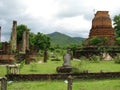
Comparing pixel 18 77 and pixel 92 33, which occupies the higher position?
pixel 92 33

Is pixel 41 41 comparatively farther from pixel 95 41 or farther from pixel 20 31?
pixel 95 41

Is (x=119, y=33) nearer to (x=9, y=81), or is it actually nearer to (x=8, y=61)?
(x=8, y=61)

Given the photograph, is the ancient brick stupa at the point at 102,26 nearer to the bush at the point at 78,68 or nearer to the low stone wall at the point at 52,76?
the bush at the point at 78,68

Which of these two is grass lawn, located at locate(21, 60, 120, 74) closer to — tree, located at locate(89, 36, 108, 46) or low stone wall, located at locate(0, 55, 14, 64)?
low stone wall, located at locate(0, 55, 14, 64)

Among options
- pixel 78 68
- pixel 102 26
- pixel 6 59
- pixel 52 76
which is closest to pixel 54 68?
pixel 78 68

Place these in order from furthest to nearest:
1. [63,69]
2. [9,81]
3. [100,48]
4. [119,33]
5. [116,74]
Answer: [119,33] < [100,48] < [63,69] < [116,74] < [9,81]

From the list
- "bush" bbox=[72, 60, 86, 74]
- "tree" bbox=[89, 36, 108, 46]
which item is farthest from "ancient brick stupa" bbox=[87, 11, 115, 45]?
"bush" bbox=[72, 60, 86, 74]

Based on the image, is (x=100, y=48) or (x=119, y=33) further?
(x=119, y=33)

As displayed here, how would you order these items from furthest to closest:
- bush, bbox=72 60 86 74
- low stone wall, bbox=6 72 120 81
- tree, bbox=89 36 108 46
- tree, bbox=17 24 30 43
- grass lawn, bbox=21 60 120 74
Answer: tree, bbox=17 24 30 43 → tree, bbox=89 36 108 46 → grass lawn, bbox=21 60 120 74 → bush, bbox=72 60 86 74 → low stone wall, bbox=6 72 120 81

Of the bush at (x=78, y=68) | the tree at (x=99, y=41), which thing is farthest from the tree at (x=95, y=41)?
the bush at (x=78, y=68)

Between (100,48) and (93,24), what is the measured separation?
17.1m

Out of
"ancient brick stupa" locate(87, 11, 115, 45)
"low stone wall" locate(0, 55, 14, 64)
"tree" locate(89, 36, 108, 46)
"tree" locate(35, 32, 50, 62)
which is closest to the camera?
"low stone wall" locate(0, 55, 14, 64)

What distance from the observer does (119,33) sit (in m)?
67.8

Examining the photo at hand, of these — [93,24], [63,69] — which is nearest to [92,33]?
[93,24]
